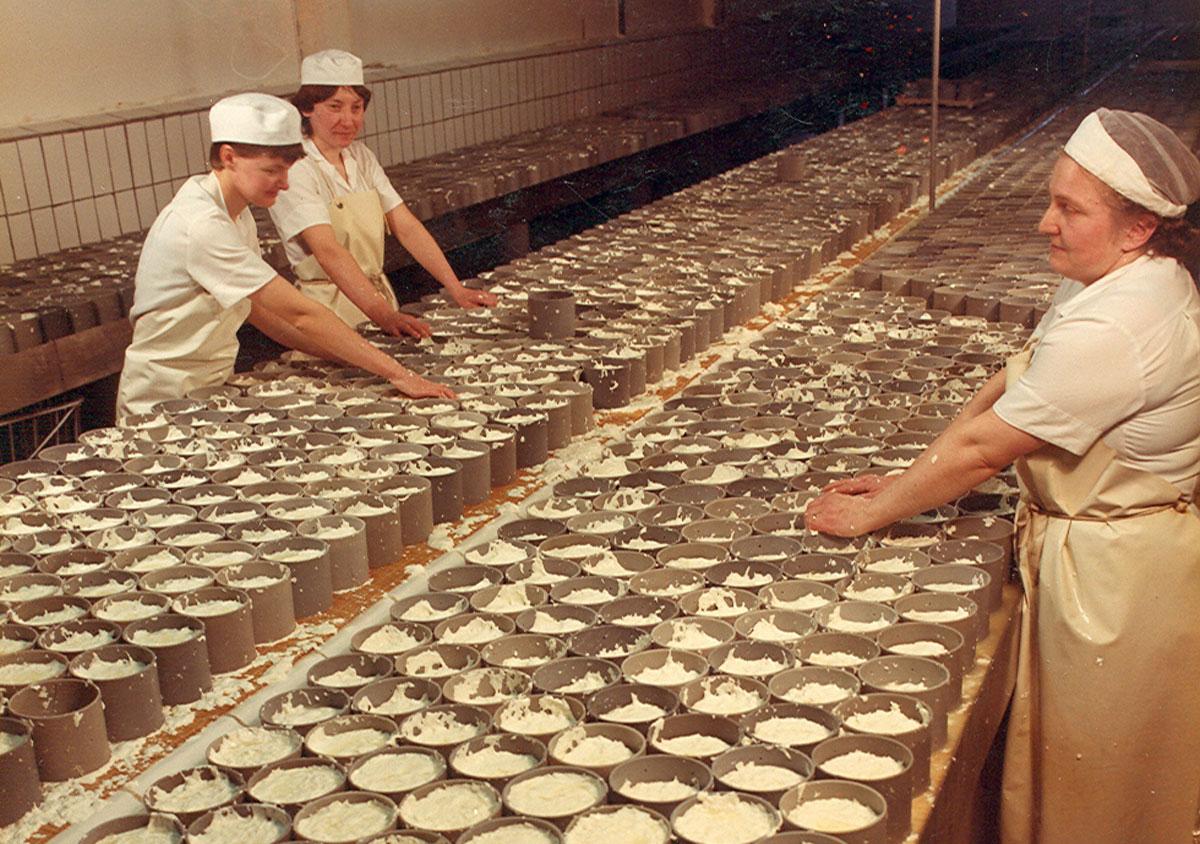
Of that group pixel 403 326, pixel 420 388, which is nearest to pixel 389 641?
pixel 420 388

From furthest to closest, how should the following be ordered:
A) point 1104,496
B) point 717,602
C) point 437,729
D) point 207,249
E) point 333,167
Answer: point 333,167 → point 207,249 → point 1104,496 → point 717,602 → point 437,729

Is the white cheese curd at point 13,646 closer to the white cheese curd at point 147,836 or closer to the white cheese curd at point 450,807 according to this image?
the white cheese curd at point 147,836

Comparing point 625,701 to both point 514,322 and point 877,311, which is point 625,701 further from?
point 877,311

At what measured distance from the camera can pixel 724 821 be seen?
1.41 meters

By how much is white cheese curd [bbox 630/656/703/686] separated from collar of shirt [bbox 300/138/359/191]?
104 inches

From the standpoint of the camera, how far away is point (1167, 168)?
204 centimetres

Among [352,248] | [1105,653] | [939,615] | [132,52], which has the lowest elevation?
[1105,653]

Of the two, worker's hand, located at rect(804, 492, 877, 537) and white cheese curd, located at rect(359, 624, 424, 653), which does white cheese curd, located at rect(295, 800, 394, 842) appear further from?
worker's hand, located at rect(804, 492, 877, 537)

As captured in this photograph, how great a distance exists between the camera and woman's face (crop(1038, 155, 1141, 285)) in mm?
2096

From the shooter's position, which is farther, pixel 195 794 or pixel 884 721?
pixel 884 721

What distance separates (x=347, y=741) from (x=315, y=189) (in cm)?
263

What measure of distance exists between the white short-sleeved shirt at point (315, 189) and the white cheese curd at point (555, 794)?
2547mm

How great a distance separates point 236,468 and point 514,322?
1288 millimetres

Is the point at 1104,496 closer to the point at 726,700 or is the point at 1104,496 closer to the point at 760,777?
the point at 726,700
